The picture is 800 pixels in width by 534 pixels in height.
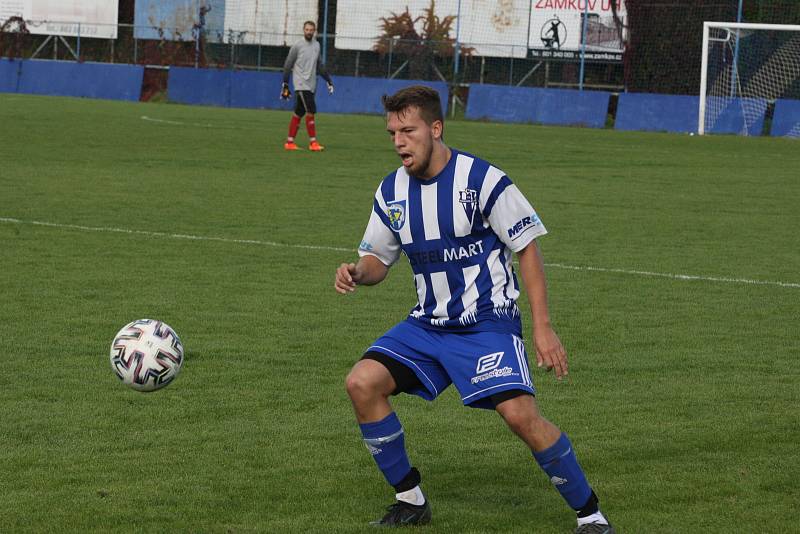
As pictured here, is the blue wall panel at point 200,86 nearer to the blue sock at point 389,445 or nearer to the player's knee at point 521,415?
the blue sock at point 389,445

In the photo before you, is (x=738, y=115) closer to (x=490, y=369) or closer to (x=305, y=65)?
(x=305, y=65)

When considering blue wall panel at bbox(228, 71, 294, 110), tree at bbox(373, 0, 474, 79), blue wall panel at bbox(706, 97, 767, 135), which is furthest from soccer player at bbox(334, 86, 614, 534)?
tree at bbox(373, 0, 474, 79)

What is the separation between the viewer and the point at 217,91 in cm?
3794

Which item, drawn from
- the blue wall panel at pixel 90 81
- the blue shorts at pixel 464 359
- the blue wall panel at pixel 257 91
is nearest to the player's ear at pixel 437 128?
the blue shorts at pixel 464 359

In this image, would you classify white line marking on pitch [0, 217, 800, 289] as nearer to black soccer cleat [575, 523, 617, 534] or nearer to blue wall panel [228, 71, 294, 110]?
black soccer cleat [575, 523, 617, 534]

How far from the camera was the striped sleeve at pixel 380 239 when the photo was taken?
187 inches

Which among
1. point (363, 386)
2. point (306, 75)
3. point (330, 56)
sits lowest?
point (363, 386)

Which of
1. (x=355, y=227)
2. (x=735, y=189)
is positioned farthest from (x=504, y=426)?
(x=735, y=189)

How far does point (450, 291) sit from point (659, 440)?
59.7 inches

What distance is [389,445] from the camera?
14.8ft

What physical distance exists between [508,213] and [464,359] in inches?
20.5

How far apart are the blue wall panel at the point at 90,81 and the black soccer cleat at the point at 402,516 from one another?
36.4m

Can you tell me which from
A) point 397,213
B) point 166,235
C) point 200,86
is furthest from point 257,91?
point 397,213

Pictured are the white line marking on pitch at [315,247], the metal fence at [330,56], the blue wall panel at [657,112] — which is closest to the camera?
the white line marking on pitch at [315,247]
